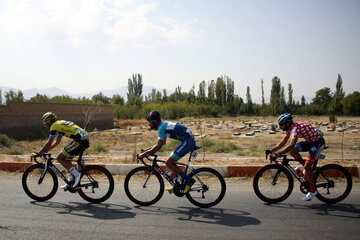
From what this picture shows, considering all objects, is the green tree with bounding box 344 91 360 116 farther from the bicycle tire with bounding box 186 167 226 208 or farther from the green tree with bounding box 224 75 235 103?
the bicycle tire with bounding box 186 167 226 208

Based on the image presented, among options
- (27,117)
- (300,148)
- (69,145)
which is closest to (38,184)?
(69,145)

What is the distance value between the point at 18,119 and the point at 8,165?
665 inches

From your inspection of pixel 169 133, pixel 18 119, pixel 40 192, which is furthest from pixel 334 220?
pixel 18 119

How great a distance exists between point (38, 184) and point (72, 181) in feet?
2.62

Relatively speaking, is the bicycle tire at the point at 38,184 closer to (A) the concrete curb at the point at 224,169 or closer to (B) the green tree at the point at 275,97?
(A) the concrete curb at the point at 224,169

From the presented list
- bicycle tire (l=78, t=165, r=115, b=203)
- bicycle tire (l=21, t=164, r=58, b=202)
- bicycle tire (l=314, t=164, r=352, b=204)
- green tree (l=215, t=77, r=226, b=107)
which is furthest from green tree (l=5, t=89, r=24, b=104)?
green tree (l=215, t=77, r=226, b=107)

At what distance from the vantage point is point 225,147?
13875mm

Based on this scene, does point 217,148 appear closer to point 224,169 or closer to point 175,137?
point 224,169

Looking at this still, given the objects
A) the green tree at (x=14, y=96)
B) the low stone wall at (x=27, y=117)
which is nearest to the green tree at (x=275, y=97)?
the low stone wall at (x=27, y=117)

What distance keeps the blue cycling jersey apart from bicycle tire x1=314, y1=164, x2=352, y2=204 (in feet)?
8.74

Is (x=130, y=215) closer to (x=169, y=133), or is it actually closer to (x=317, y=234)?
(x=169, y=133)

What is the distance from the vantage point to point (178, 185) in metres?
5.33

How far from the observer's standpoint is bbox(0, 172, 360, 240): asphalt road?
410cm

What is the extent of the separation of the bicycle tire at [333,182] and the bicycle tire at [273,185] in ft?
1.74
